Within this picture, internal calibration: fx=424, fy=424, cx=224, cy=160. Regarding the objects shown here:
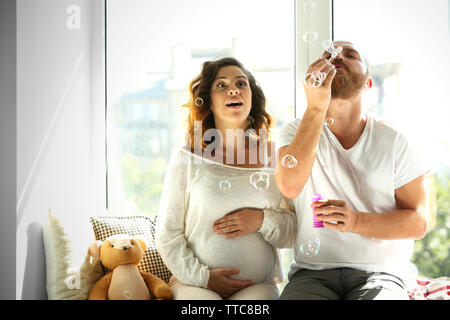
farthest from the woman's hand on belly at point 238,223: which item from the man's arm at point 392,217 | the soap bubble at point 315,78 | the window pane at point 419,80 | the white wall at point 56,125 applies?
the window pane at point 419,80

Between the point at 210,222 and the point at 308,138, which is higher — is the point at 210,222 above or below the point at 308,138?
below

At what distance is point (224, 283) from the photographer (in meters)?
1.45

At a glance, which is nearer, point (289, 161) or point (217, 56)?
point (289, 161)

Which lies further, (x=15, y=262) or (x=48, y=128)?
(x=48, y=128)

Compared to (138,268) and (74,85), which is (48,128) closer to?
(74,85)

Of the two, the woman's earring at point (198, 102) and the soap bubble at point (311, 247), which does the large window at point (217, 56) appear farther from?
the soap bubble at point (311, 247)

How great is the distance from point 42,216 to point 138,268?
1.36 feet

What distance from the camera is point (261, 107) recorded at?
1703 mm

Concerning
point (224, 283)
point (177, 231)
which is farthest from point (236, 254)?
point (177, 231)

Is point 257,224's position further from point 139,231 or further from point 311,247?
point 139,231

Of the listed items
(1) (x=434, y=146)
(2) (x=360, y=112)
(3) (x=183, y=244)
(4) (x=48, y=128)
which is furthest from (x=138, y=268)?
(1) (x=434, y=146)

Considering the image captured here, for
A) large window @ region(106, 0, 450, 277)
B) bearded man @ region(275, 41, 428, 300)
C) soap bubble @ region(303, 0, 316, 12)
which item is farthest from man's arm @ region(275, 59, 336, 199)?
soap bubble @ region(303, 0, 316, 12)

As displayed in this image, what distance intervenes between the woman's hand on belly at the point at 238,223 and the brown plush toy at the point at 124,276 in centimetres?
30

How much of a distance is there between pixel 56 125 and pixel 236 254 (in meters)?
0.89
